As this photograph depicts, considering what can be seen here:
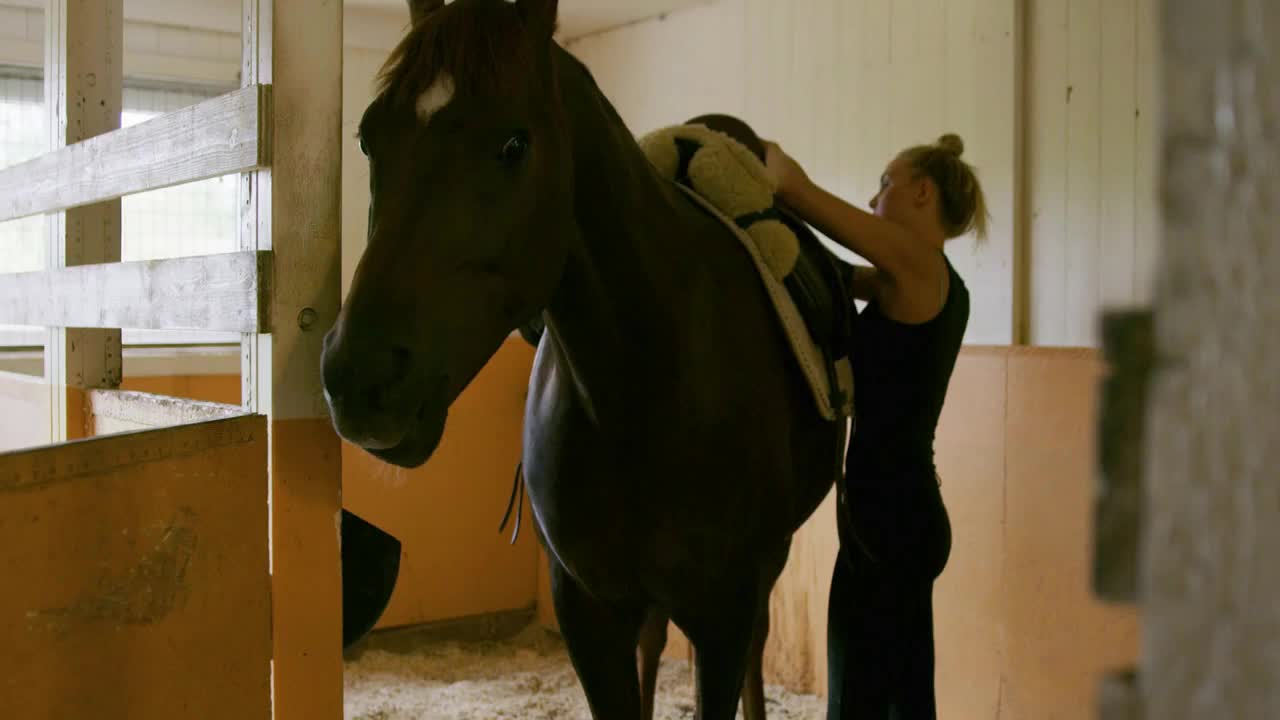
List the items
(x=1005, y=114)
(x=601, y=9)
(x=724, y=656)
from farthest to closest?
1. (x=601, y=9)
2. (x=1005, y=114)
3. (x=724, y=656)

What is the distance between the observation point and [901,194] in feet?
5.99

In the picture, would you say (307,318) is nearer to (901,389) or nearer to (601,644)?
(601,644)

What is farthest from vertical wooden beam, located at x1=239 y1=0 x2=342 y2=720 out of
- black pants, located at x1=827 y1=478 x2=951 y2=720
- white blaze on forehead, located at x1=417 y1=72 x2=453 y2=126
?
black pants, located at x1=827 y1=478 x2=951 y2=720

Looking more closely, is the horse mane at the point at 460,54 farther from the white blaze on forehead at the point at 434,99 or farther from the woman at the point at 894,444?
the woman at the point at 894,444

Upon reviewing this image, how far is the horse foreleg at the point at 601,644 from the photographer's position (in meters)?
1.46

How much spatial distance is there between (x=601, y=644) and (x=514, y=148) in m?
0.79

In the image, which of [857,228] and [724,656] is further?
[857,228]

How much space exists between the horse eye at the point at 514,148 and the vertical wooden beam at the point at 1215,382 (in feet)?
2.88

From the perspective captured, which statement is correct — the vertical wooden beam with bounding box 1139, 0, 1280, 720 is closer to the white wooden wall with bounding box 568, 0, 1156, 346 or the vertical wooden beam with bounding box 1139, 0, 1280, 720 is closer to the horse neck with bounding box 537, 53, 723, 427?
the horse neck with bounding box 537, 53, 723, 427

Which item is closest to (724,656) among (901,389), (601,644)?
(601,644)

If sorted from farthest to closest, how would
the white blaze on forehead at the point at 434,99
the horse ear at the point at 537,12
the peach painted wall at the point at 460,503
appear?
the peach painted wall at the point at 460,503 → the horse ear at the point at 537,12 → the white blaze on forehead at the point at 434,99

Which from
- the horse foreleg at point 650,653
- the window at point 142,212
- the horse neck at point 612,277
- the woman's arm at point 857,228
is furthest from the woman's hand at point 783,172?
the window at point 142,212

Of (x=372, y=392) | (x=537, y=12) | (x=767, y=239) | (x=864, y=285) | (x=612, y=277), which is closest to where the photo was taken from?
(x=372, y=392)

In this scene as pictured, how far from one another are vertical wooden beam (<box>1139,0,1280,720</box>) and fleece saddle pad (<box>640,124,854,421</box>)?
1297mm
